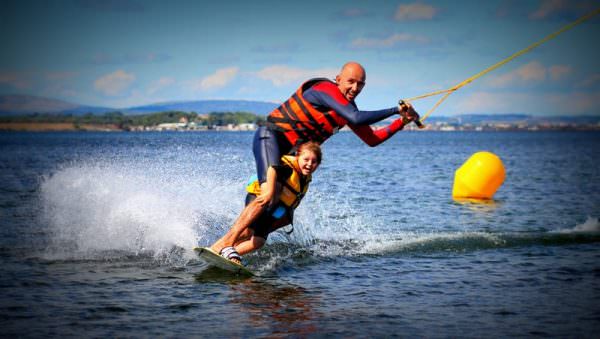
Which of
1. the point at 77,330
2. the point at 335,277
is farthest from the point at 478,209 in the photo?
the point at 77,330

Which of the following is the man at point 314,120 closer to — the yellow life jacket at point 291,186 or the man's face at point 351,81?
the man's face at point 351,81

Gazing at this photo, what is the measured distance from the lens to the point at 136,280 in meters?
8.70

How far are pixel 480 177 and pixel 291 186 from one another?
12689 mm

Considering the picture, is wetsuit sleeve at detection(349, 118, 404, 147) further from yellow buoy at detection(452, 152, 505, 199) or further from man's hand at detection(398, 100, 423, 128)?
yellow buoy at detection(452, 152, 505, 199)

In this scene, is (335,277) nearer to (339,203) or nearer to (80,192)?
(80,192)

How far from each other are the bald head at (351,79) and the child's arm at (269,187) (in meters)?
1.37

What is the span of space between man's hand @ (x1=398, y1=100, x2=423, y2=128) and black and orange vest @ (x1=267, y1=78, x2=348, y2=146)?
0.75m

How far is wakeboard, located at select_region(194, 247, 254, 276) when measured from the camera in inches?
336

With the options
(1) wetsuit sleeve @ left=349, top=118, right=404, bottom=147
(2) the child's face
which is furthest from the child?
(1) wetsuit sleeve @ left=349, top=118, right=404, bottom=147

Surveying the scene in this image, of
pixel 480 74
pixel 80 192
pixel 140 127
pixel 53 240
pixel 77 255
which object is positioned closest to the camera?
pixel 480 74

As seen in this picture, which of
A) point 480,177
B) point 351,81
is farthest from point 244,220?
point 480,177

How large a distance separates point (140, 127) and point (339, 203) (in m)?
184

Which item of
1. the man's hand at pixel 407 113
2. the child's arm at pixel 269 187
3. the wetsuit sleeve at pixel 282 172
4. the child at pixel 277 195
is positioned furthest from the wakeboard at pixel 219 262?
the man's hand at pixel 407 113

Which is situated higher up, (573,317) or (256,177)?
(256,177)
